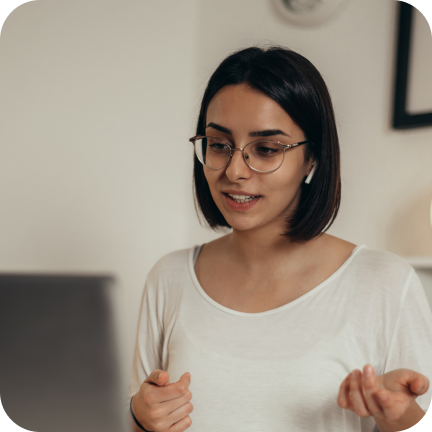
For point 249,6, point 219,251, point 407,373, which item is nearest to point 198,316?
point 219,251

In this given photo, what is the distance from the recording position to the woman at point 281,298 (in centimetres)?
76

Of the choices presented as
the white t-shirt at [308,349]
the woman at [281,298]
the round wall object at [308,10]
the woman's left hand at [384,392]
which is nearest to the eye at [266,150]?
the woman at [281,298]

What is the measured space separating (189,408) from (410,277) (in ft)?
1.67

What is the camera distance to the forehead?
79cm

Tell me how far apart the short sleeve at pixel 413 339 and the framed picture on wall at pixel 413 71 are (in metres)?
0.52

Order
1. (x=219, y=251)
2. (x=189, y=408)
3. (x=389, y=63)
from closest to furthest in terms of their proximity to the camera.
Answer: (x=189, y=408) < (x=219, y=251) < (x=389, y=63)

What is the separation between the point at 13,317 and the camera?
73 cm

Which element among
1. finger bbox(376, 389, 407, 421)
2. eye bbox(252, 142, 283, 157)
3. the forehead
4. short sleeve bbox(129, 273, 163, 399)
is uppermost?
the forehead

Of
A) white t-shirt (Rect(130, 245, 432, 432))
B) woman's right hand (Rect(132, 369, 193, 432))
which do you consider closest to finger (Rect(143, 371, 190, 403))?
woman's right hand (Rect(132, 369, 193, 432))

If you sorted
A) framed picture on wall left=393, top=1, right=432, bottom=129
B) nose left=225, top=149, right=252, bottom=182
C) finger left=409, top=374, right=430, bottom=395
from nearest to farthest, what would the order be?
1. finger left=409, top=374, right=430, bottom=395
2. nose left=225, top=149, right=252, bottom=182
3. framed picture on wall left=393, top=1, right=432, bottom=129

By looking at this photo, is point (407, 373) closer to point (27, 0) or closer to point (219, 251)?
point (219, 251)

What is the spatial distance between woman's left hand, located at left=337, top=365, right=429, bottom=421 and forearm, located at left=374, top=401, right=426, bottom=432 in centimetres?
16

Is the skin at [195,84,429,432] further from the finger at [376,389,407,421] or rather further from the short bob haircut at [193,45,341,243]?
the finger at [376,389,407,421]

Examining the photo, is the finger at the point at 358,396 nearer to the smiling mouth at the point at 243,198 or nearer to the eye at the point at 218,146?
the smiling mouth at the point at 243,198
